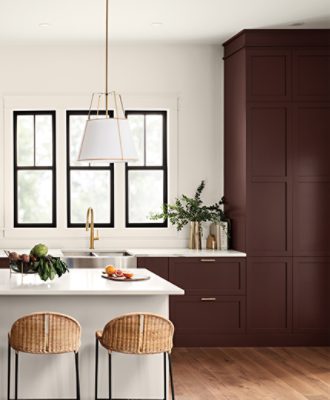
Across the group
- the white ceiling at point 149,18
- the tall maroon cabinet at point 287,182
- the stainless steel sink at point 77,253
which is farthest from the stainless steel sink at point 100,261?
the white ceiling at point 149,18

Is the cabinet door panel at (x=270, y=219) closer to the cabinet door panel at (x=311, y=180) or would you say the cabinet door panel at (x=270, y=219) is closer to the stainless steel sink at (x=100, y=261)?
the cabinet door panel at (x=311, y=180)

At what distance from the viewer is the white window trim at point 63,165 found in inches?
286

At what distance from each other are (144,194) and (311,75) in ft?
6.72

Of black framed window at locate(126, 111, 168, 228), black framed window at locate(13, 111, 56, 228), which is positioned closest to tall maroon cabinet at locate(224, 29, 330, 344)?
black framed window at locate(126, 111, 168, 228)

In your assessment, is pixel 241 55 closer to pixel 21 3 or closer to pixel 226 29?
pixel 226 29

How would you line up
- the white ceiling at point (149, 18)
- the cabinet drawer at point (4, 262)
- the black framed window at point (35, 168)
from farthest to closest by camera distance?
the black framed window at point (35, 168), the cabinet drawer at point (4, 262), the white ceiling at point (149, 18)

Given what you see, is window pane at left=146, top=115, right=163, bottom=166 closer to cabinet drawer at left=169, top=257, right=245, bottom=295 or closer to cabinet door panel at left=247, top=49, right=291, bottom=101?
cabinet door panel at left=247, top=49, right=291, bottom=101

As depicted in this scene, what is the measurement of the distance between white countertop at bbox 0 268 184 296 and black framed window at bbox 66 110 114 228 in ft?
7.99

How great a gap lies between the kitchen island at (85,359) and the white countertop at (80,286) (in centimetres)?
2

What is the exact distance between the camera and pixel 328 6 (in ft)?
19.3

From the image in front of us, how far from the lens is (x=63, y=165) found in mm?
7316

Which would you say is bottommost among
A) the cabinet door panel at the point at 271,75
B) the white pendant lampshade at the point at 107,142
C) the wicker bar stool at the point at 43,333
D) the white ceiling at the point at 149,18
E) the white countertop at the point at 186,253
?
the wicker bar stool at the point at 43,333

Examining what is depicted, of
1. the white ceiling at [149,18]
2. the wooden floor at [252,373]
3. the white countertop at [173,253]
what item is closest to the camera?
the wooden floor at [252,373]

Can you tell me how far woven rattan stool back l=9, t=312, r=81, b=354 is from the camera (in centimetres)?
409
